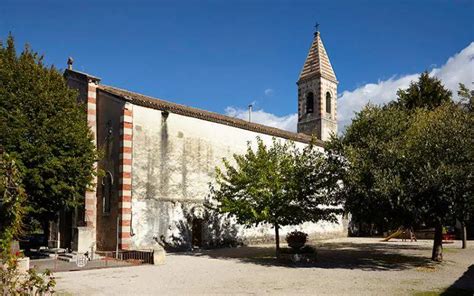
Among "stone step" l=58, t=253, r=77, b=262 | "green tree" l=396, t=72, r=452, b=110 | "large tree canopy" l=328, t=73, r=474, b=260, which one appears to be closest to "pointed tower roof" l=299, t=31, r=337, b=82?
"green tree" l=396, t=72, r=452, b=110

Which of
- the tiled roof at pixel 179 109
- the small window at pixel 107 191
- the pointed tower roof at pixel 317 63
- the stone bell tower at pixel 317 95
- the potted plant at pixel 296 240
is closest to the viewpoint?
the potted plant at pixel 296 240

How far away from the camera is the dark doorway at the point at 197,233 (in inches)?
1060

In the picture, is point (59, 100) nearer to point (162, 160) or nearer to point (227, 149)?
point (162, 160)

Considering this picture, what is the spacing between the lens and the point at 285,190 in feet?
70.0

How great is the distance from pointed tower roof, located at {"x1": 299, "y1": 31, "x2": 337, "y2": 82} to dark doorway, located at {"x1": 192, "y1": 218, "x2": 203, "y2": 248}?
22.5 metres

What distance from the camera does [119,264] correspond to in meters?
19.9

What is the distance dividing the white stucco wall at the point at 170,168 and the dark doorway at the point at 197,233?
0.60 metres

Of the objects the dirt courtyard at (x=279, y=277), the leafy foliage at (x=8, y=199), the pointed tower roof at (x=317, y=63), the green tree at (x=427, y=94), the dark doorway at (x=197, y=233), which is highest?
the pointed tower roof at (x=317, y=63)

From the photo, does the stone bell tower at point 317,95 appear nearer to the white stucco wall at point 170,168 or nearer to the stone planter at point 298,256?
the white stucco wall at point 170,168

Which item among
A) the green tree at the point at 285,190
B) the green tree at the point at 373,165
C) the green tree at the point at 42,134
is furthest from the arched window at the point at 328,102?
the green tree at the point at 42,134

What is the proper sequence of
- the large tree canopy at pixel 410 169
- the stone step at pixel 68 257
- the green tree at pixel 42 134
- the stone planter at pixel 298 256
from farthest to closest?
the stone step at pixel 68 257 < the stone planter at pixel 298 256 < the green tree at pixel 42 134 < the large tree canopy at pixel 410 169

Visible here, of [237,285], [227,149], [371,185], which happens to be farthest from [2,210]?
[227,149]

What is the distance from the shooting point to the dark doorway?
26.9 meters

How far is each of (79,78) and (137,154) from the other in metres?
6.94
